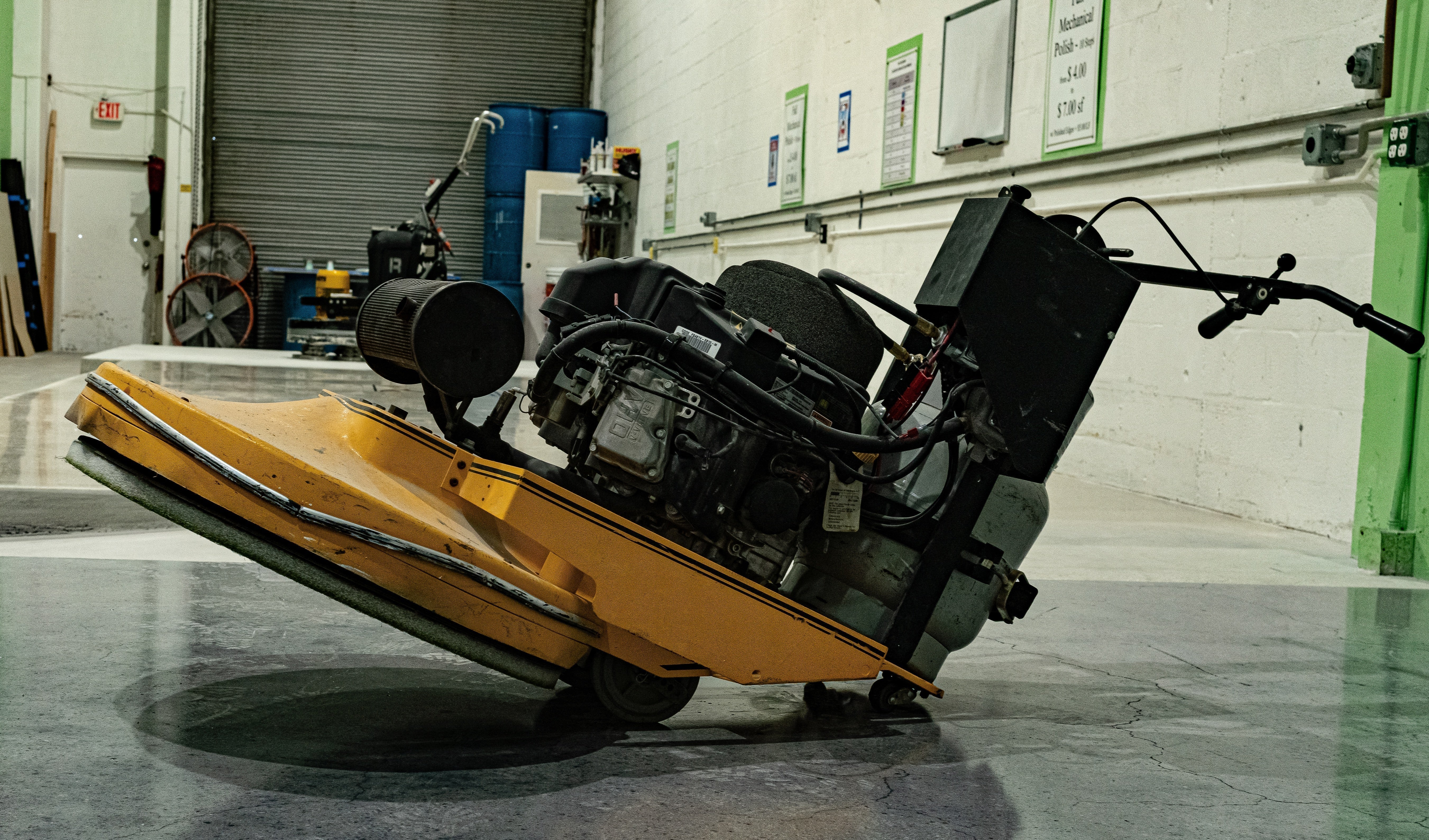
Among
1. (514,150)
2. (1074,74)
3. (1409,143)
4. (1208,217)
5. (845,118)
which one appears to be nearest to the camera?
(1409,143)

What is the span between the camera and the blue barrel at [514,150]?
52.1ft

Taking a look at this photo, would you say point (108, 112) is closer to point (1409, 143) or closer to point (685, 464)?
point (1409, 143)

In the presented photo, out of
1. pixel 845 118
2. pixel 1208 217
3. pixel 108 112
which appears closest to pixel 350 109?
pixel 108 112

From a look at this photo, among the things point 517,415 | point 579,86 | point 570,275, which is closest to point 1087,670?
point 570,275

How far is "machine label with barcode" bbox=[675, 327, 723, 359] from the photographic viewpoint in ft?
7.54

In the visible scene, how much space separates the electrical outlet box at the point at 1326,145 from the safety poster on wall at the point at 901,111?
3612mm

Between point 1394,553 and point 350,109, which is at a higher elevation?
point 350,109

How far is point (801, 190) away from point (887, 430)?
Result: 790 cm

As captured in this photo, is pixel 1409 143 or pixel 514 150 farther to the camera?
pixel 514 150

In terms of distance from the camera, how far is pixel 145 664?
100 inches

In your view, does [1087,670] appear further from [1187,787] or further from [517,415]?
[517,415]

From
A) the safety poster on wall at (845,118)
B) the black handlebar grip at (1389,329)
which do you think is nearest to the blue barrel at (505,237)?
the safety poster on wall at (845,118)

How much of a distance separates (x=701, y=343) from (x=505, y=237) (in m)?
14.1

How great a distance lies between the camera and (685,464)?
89.4 inches
